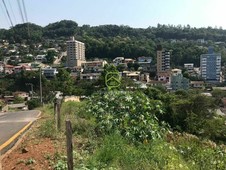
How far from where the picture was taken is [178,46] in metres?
125

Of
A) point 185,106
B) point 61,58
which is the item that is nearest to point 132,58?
point 61,58

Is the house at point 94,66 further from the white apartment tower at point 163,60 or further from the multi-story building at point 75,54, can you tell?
the white apartment tower at point 163,60

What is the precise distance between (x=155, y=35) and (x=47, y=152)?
542 ft

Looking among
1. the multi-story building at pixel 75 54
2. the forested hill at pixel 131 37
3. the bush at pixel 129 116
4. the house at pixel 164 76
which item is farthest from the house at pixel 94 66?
the bush at pixel 129 116

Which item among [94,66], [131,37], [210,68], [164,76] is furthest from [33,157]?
[131,37]

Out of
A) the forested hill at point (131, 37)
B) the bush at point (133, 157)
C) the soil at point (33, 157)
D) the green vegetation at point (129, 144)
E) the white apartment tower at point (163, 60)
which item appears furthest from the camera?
the forested hill at point (131, 37)

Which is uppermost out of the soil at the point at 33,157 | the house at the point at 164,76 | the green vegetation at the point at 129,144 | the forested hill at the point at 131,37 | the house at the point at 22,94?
the forested hill at the point at 131,37

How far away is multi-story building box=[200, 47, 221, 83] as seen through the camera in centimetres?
10569

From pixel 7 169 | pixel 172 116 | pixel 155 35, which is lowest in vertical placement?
pixel 172 116

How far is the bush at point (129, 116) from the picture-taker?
275 inches

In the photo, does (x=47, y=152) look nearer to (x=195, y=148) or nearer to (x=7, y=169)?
(x=7, y=169)

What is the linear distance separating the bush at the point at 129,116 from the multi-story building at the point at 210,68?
3861 inches

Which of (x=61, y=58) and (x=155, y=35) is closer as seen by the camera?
(x=61, y=58)

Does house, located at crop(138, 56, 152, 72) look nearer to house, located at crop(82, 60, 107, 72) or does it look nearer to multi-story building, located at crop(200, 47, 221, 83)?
house, located at crop(82, 60, 107, 72)
